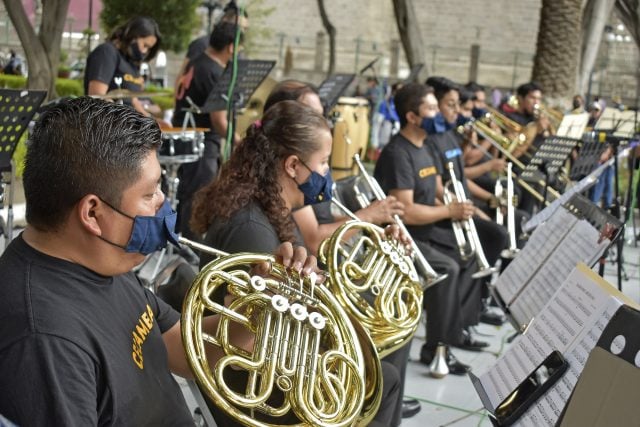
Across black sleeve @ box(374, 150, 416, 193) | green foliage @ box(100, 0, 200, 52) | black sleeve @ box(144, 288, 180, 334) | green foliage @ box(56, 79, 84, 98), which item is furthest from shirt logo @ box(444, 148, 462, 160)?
green foliage @ box(100, 0, 200, 52)

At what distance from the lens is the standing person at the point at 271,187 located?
2.90 meters

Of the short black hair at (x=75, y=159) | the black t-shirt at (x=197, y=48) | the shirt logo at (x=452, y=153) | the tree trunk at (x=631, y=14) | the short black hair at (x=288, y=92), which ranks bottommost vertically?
the shirt logo at (x=452, y=153)

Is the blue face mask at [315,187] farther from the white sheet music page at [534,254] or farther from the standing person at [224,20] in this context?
the standing person at [224,20]

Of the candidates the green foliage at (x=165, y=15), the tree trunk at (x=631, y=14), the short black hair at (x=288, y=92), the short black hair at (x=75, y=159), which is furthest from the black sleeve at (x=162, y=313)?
the green foliage at (x=165, y=15)

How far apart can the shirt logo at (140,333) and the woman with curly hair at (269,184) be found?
0.76 m

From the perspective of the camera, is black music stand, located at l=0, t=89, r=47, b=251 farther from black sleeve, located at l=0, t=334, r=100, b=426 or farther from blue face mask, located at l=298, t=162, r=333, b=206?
black sleeve, located at l=0, t=334, r=100, b=426

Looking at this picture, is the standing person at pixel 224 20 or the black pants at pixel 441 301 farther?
the standing person at pixel 224 20

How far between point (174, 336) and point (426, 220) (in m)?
2.80

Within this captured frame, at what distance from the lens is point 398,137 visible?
16.7ft

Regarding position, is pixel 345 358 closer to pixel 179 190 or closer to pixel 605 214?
pixel 605 214

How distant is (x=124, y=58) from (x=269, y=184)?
348 cm

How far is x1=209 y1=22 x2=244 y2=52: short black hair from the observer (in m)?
5.90

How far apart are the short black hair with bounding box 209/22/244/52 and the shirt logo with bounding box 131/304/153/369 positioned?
4038 mm

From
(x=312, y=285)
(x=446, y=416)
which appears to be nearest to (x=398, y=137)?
(x=446, y=416)
